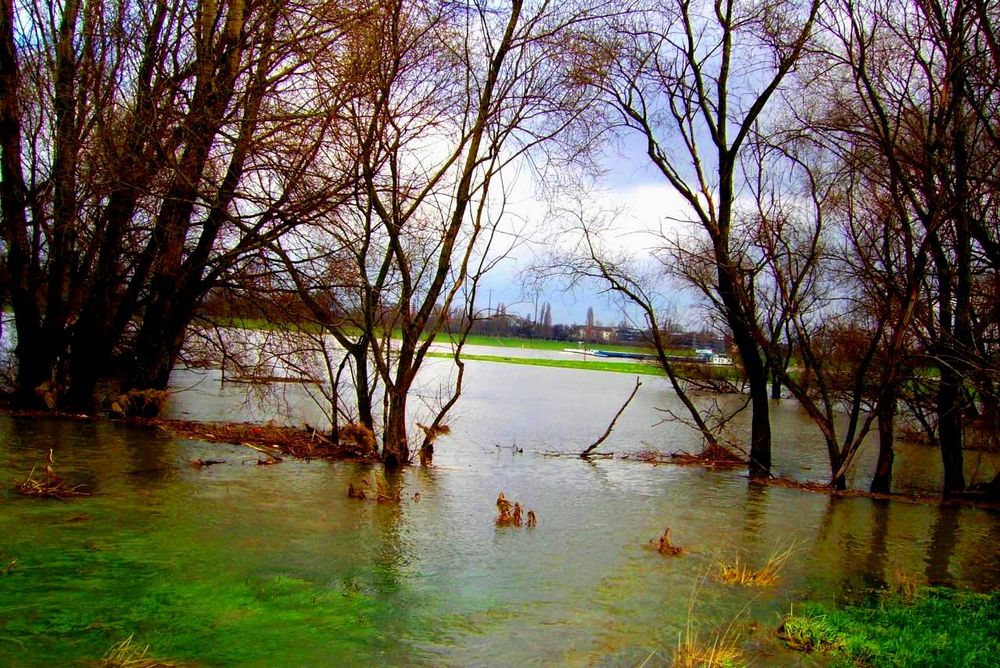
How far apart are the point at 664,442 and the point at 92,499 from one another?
1359cm

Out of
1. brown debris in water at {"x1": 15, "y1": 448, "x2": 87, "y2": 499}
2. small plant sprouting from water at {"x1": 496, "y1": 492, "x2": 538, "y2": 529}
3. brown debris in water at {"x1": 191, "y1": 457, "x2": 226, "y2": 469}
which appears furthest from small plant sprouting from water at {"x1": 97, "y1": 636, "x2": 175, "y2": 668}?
brown debris in water at {"x1": 191, "y1": 457, "x2": 226, "y2": 469}

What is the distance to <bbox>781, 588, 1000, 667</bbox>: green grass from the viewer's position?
4.80m

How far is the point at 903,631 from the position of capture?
206 inches

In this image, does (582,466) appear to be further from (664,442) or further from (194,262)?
(194,262)

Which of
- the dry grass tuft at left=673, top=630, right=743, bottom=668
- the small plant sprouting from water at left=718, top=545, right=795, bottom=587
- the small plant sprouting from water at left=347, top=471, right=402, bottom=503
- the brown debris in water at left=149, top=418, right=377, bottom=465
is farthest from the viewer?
the brown debris in water at left=149, top=418, right=377, bottom=465

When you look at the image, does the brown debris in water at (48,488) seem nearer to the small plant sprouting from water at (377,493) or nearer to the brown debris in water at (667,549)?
the small plant sprouting from water at (377,493)

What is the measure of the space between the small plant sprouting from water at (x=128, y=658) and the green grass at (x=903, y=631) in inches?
150

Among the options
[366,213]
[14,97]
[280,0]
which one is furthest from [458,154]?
[14,97]

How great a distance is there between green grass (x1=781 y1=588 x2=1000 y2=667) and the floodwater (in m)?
0.25

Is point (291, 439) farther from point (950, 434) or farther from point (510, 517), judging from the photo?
point (950, 434)

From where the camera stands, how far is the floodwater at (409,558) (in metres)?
4.60

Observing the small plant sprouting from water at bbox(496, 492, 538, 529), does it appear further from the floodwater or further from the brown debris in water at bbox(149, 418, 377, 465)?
the brown debris in water at bbox(149, 418, 377, 465)

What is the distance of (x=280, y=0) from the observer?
31.5ft

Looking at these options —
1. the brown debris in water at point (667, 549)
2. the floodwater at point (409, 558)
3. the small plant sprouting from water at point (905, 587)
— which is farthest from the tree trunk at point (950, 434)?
the brown debris in water at point (667, 549)
